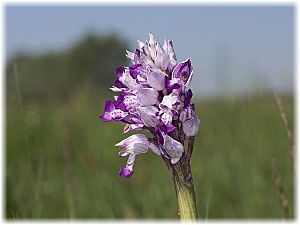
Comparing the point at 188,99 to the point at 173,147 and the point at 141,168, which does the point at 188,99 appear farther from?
the point at 141,168

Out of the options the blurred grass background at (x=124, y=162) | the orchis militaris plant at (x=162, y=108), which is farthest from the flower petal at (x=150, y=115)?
the blurred grass background at (x=124, y=162)

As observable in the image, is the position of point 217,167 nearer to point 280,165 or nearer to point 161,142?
point 280,165

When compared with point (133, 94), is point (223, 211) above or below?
below

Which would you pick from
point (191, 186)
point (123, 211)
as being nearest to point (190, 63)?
point (191, 186)

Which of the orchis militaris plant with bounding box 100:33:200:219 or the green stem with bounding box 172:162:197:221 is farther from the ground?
the orchis militaris plant with bounding box 100:33:200:219

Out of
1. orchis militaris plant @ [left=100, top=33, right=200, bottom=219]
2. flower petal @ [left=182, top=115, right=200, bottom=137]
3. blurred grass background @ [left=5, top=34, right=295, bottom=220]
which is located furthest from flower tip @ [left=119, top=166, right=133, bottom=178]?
blurred grass background @ [left=5, top=34, right=295, bottom=220]

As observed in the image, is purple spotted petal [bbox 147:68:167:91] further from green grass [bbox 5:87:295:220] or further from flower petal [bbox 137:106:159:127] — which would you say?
green grass [bbox 5:87:295:220]
